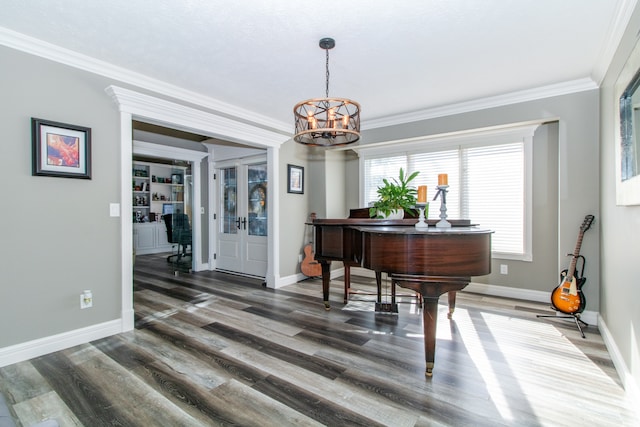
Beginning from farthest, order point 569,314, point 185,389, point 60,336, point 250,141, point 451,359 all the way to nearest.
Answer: point 250,141
point 569,314
point 60,336
point 451,359
point 185,389

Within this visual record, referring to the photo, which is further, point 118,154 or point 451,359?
point 118,154

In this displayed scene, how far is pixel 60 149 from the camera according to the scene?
2523 mm

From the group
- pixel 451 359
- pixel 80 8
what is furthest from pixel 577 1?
pixel 80 8

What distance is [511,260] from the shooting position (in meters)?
3.95

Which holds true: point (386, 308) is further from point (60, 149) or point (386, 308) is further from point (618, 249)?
point (60, 149)

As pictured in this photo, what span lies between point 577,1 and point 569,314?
2660mm

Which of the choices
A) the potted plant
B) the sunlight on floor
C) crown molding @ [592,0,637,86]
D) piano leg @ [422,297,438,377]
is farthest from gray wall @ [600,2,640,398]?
the potted plant

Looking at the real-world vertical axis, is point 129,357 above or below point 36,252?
below

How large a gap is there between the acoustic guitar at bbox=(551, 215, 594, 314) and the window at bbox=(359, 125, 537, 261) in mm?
797

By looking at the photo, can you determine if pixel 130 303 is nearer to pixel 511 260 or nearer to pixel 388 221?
pixel 388 221

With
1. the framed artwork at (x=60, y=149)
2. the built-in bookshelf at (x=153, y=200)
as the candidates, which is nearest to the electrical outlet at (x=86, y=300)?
the framed artwork at (x=60, y=149)

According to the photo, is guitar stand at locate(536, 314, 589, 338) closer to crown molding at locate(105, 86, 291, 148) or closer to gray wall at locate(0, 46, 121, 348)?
crown molding at locate(105, 86, 291, 148)

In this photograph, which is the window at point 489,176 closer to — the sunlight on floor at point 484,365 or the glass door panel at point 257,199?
the sunlight on floor at point 484,365

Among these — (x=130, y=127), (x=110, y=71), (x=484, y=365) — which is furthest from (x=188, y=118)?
(x=484, y=365)
